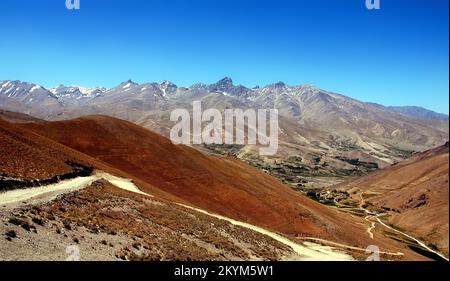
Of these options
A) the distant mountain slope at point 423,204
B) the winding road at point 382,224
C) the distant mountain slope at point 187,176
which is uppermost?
the distant mountain slope at point 187,176

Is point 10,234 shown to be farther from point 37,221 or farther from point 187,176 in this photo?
point 187,176

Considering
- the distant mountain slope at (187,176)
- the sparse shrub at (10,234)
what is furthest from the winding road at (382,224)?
the sparse shrub at (10,234)

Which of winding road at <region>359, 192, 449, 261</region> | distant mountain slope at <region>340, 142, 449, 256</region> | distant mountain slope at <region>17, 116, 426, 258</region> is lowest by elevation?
winding road at <region>359, 192, 449, 261</region>

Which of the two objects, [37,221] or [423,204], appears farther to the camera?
[423,204]

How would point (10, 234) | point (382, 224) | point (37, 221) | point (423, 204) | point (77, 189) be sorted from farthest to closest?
point (423, 204), point (382, 224), point (77, 189), point (37, 221), point (10, 234)

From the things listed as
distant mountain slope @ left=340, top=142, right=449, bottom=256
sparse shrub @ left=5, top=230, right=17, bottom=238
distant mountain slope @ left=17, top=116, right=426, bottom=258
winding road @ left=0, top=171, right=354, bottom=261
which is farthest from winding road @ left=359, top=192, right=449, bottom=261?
sparse shrub @ left=5, top=230, right=17, bottom=238

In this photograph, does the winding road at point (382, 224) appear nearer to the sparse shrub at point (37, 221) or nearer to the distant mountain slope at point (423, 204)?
the distant mountain slope at point (423, 204)

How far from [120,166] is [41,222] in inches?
1799

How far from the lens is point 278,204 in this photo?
82000 mm

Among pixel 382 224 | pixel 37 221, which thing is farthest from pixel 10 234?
pixel 382 224

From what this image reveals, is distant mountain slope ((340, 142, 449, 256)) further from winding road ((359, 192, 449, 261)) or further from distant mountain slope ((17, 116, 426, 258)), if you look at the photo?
distant mountain slope ((17, 116, 426, 258))

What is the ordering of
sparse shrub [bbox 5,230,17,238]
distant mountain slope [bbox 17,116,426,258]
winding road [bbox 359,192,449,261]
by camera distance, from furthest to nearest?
winding road [bbox 359,192,449,261], distant mountain slope [bbox 17,116,426,258], sparse shrub [bbox 5,230,17,238]

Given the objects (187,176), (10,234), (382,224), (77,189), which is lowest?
(382,224)
